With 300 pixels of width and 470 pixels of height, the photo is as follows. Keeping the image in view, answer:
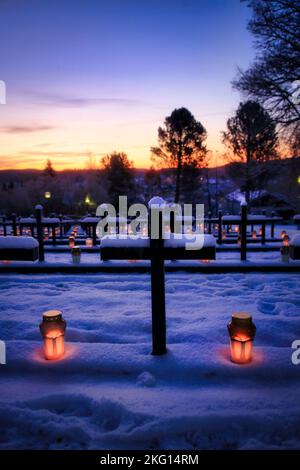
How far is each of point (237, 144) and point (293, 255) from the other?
883 inches

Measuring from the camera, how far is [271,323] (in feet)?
13.3

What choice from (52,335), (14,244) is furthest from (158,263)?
(14,244)

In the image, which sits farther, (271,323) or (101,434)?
(271,323)

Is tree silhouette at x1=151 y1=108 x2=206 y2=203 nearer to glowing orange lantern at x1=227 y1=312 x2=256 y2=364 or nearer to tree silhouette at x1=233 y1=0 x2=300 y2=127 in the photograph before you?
tree silhouette at x1=233 y1=0 x2=300 y2=127

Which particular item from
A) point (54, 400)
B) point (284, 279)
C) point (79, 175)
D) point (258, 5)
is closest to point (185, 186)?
point (258, 5)

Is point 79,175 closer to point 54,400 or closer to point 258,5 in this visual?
point 258,5

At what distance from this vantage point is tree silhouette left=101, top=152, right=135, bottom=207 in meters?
36.9

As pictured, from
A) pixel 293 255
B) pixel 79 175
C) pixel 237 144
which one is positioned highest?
pixel 79 175

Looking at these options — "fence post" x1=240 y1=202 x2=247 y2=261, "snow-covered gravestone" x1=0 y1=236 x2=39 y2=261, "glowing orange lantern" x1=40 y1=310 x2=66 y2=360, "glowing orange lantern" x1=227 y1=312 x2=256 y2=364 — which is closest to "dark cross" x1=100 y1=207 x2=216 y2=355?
"glowing orange lantern" x1=227 y1=312 x2=256 y2=364

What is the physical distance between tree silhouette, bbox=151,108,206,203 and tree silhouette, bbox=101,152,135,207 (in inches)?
289

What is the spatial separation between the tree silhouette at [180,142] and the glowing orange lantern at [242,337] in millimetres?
28290

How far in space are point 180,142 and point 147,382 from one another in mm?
29166

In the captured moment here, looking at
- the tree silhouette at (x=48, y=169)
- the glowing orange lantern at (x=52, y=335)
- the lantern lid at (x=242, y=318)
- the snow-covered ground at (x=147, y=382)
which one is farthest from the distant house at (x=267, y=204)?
the tree silhouette at (x=48, y=169)

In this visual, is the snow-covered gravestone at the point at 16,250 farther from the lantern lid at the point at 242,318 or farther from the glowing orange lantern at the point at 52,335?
the lantern lid at the point at 242,318
